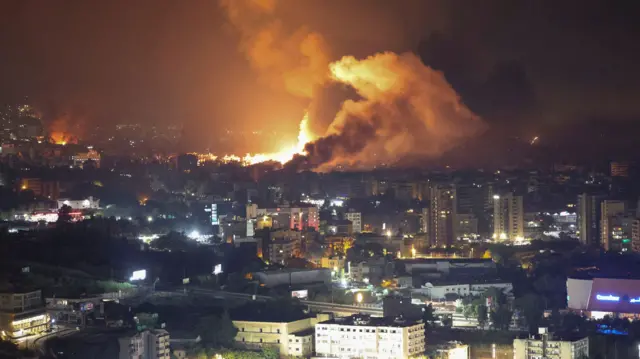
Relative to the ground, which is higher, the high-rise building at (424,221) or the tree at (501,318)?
the high-rise building at (424,221)

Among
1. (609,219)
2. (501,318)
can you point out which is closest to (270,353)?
(501,318)

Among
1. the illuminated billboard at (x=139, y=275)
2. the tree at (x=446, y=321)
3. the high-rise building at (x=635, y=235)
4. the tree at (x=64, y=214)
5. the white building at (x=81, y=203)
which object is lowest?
the tree at (x=446, y=321)

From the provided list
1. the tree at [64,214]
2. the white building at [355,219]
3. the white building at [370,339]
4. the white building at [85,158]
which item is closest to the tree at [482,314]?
the white building at [370,339]

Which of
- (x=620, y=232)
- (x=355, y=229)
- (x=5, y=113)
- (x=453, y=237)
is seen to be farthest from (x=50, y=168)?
(x=620, y=232)

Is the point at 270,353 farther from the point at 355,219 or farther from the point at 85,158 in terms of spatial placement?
the point at 85,158

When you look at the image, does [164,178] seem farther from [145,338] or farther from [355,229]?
[145,338]

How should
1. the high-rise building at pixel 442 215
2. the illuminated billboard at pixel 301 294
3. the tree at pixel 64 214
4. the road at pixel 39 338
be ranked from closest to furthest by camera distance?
the road at pixel 39 338 → the illuminated billboard at pixel 301 294 → the tree at pixel 64 214 → the high-rise building at pixel 442 215

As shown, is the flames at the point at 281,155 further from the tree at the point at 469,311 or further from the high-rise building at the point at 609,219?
the tree at the point at 469,311
